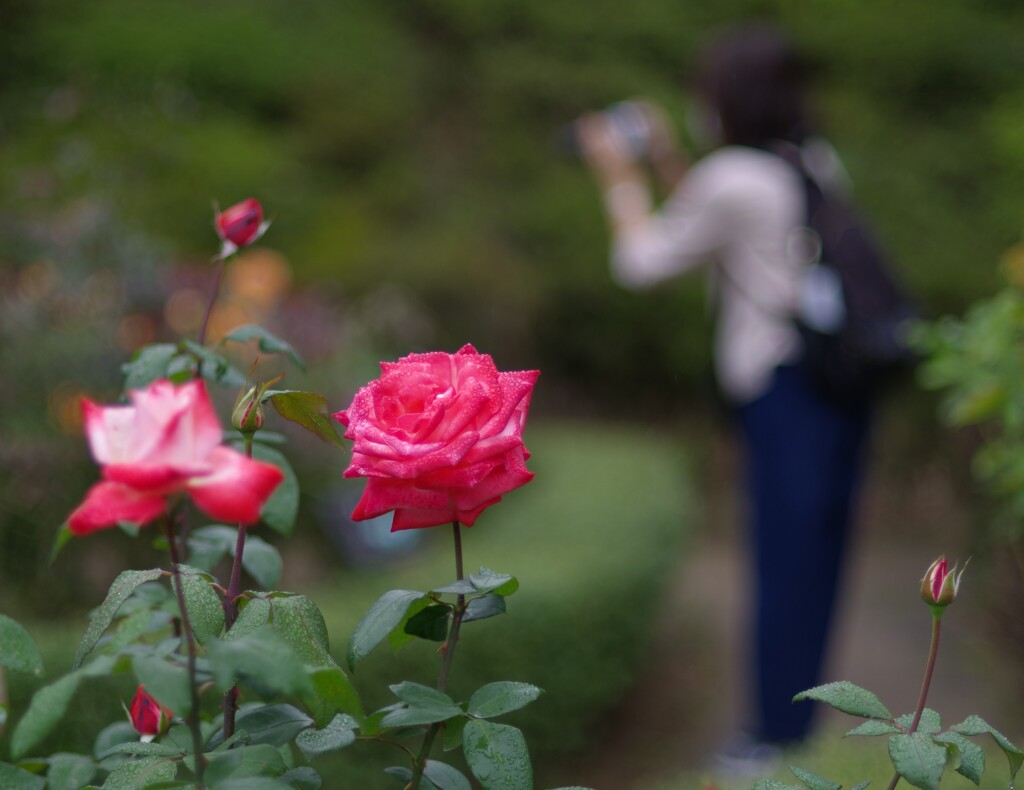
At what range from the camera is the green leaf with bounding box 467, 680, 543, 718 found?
0.70m

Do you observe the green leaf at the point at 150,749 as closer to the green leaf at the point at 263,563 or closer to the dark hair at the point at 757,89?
the green leaf at the point at 263,563

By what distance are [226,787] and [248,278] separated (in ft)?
10.9

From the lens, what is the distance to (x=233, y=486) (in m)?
0.55

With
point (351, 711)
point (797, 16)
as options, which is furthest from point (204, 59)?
point (351, 711)

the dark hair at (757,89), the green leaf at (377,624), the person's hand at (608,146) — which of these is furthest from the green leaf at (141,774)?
the person's hand at (608,146)

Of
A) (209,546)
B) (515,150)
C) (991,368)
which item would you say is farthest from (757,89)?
(515,150)

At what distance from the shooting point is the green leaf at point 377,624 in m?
0.70

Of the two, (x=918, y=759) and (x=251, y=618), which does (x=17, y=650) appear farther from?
(x=918, y=759)

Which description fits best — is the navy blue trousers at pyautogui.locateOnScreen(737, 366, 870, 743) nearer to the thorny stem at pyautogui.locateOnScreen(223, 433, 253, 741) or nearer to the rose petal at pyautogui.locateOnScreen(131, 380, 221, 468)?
the thorny stem at pyautogui.locateOnScreen(223, 433, 253, 741)

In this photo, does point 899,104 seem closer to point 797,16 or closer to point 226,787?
point 797,16

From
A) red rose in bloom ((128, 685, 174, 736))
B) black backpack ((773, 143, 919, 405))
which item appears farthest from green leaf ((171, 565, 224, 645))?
black backpack ((773, 143, 919, 405))

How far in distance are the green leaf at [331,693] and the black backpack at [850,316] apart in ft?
6.94

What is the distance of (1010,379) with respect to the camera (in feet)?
5.33

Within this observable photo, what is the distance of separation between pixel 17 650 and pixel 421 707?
22 cm
